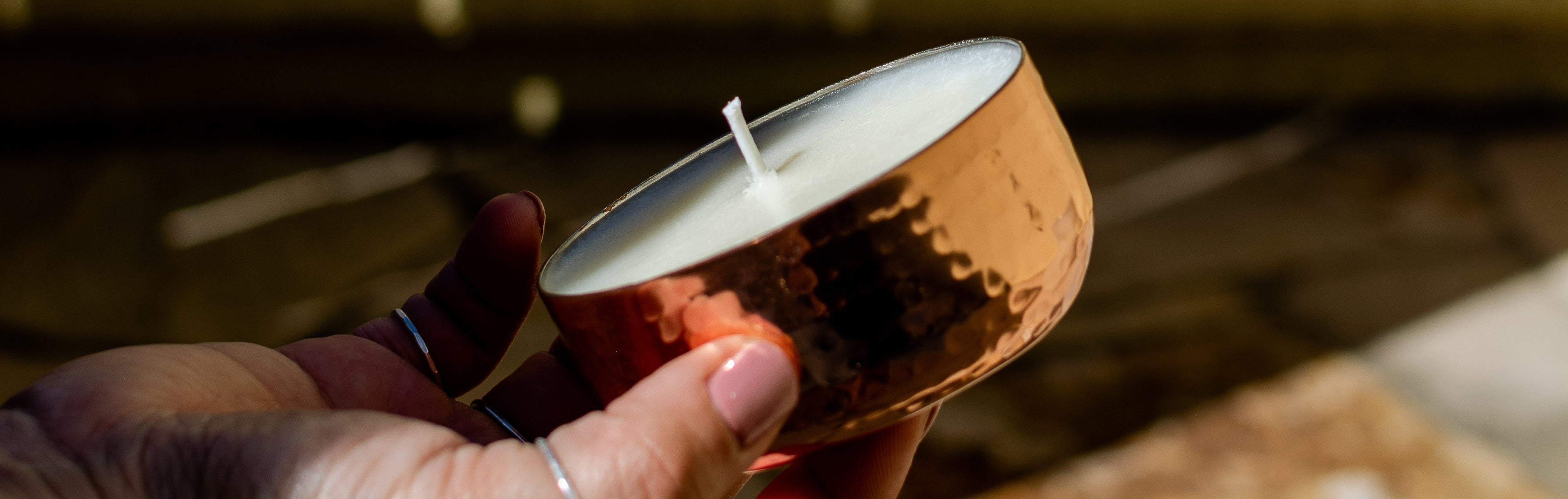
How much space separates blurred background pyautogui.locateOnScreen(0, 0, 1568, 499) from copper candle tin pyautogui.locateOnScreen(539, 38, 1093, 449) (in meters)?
0.60

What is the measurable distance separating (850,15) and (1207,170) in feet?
1.78

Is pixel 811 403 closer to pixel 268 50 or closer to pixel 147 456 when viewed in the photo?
pixel 147 456

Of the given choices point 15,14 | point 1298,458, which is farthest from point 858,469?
point 15,14

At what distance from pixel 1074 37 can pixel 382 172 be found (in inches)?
39.4

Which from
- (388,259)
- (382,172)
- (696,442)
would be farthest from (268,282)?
(696,442)

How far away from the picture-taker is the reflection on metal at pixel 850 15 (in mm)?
1577

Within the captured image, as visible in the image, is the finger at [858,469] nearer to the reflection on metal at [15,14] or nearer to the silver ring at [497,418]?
the silver ring at [497,418]

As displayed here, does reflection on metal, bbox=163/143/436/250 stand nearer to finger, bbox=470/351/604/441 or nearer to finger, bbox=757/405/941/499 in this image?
finger, bbox=470/351/604/441

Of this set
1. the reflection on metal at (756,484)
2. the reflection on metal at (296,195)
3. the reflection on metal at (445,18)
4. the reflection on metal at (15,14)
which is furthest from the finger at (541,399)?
the reflection on metal at (15,14)

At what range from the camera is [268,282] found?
1.31 m

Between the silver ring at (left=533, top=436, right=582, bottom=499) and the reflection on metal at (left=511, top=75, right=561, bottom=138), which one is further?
the reflection on metal at (left=511, top=75, right=561, bottom=138)

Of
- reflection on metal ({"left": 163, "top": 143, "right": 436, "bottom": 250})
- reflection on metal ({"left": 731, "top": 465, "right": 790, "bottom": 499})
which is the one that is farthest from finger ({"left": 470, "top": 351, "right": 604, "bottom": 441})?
reflection on metal ({"left": 163, "top": 143, "right": 436, "bottom": 250})

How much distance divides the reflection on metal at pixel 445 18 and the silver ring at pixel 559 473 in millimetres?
1275

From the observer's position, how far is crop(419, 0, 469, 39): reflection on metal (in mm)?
1577
